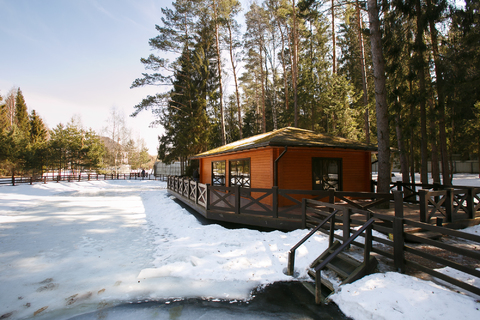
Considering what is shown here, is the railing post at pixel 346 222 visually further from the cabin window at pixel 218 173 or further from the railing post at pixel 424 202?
the cabin window at pixel 218 173

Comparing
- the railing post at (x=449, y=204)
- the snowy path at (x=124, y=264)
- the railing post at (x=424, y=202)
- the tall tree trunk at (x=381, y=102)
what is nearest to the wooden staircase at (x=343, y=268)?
the snowy path at (x=124, y=264)

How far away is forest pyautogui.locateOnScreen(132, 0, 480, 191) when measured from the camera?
8.66 m

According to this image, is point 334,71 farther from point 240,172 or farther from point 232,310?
point 232,310

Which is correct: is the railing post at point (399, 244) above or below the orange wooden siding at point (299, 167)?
below

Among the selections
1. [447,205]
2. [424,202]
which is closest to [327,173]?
[447,205]

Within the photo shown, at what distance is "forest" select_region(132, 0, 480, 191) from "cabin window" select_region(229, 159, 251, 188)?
5.18m

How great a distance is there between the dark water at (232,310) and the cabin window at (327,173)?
242 inches

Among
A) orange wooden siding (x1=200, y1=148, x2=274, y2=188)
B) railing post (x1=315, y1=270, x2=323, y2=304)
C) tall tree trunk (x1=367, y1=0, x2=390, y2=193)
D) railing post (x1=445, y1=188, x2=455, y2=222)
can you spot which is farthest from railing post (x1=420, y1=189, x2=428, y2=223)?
orange wooden siding (x1=200, y1=148, x2=274, y2=188)

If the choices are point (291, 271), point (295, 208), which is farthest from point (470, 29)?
point (291, 271)

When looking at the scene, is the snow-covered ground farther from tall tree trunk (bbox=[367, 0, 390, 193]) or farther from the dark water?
tall tree trunk (bbox=[367, 0, 390, 193])

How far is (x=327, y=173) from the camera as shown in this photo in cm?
949

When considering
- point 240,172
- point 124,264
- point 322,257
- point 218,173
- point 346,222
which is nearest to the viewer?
point 322,257

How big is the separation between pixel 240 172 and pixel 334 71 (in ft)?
43.5

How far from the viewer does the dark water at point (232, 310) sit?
3123 mm
